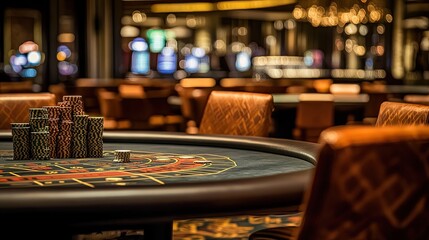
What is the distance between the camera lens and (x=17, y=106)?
3.38 meters

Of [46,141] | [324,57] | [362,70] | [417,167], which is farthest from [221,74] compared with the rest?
[417,167]

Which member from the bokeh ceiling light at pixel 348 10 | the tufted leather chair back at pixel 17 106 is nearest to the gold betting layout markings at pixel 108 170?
the tufted leather chair back at pixel 17 106

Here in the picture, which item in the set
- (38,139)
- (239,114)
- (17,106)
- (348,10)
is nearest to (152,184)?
(38,139)

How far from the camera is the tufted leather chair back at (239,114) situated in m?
3.23

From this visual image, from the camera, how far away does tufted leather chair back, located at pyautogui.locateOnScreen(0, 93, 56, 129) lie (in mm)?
3352

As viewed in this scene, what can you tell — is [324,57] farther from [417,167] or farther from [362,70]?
[417,167]

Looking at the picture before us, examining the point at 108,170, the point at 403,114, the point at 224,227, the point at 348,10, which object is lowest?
the point at 224,227

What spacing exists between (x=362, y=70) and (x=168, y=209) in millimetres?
Answer: 14579

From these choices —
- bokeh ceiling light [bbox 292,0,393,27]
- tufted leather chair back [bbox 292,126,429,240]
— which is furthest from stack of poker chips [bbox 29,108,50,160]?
bokeh ceiling light [bbox 292,0,393,27]

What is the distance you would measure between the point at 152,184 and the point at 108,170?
1.11ft

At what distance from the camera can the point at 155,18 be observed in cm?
1967

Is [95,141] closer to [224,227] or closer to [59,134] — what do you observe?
[59,134]

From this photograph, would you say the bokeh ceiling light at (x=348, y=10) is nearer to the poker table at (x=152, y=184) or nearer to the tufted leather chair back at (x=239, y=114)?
the tufted leather chair back at (x=239, y=114)

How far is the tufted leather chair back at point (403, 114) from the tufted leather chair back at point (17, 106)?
1.47 metres
